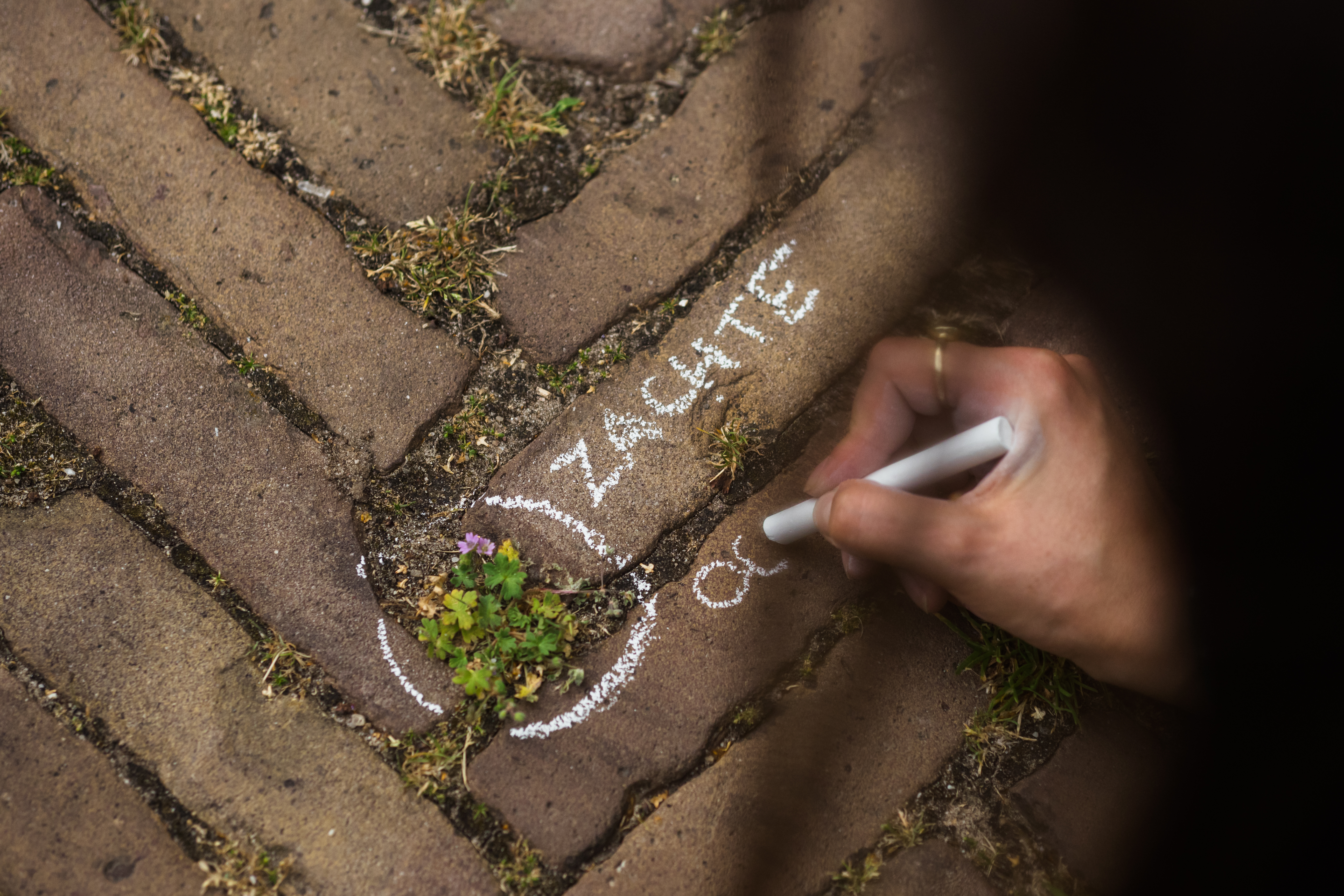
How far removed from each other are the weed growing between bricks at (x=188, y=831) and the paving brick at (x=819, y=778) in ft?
1.79

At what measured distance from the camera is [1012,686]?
1.61 metres

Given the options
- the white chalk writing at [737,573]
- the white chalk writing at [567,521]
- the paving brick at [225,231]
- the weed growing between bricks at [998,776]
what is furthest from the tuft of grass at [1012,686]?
the paving brick at [225,231]

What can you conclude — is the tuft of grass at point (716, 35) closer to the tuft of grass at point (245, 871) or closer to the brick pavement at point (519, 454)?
the brick pavement at point (519, 454)

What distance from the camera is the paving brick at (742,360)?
5.47 ft

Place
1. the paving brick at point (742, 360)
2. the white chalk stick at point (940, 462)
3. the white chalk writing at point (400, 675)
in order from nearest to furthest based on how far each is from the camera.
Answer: the white chalk stick at point (940, 462), the white chalk writing at point (400, 675), the paving brick at point (742, 360)

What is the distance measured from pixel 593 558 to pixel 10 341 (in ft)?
4.16

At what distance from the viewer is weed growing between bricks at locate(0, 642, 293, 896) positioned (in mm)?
1463

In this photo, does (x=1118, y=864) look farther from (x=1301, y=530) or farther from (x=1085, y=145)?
(x=1085, y=145)

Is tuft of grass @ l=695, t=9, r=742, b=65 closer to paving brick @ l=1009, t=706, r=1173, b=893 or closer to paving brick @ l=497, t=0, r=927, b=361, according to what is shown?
paving brick @ l=497, t=0, r=927, b=361

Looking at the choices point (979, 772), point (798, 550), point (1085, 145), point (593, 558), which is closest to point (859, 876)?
point (979, 772)

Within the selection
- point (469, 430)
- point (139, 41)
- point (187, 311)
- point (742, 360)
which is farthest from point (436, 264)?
point (139, 41)

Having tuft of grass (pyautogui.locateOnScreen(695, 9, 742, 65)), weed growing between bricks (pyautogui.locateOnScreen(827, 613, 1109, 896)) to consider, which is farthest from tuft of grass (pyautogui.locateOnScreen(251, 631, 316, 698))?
tuft of grass (pyautogui.locateOnScreen(695, 9, 742, 65))

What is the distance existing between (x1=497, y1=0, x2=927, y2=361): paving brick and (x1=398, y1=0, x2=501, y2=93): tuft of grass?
390 millimetres

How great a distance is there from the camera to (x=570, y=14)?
1.93 metres
